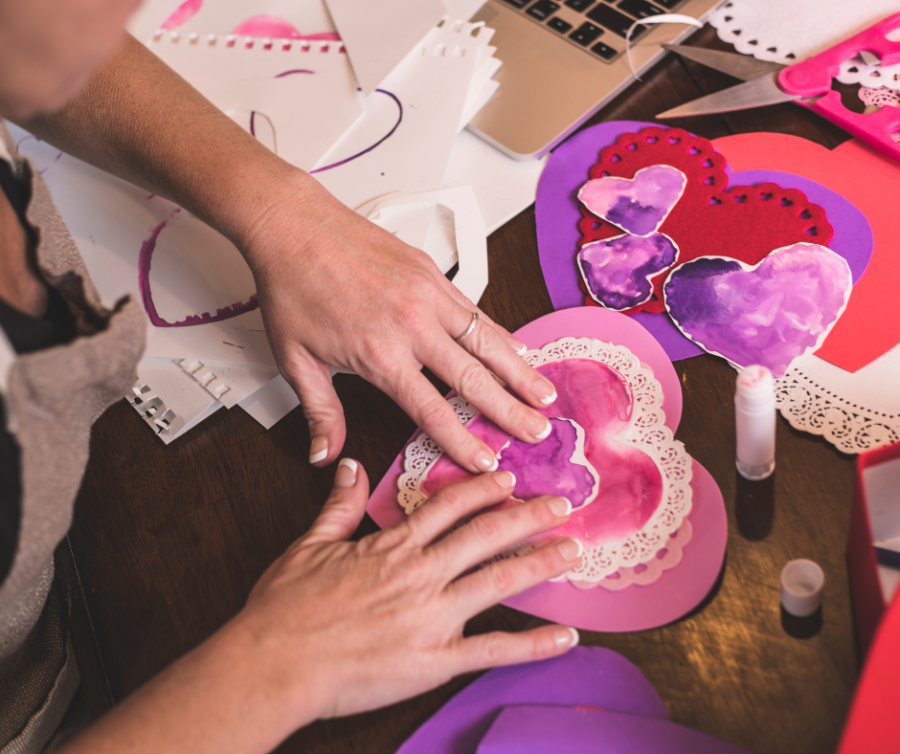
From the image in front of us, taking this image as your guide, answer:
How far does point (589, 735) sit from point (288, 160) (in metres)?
0.88

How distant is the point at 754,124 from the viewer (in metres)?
0.98

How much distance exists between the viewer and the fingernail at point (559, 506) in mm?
721

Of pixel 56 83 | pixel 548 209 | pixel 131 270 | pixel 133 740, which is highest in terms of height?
pixel 56 83

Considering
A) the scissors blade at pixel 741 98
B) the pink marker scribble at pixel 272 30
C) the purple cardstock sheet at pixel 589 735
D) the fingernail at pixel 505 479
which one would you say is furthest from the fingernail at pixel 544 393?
the pink marker scribble at pixel 272 30

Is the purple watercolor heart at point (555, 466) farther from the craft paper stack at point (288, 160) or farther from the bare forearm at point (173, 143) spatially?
the bare forearm at point (173, 143)

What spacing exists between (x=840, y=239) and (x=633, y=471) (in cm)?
40

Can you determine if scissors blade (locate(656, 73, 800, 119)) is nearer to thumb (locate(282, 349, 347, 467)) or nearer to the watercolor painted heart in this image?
the watercolor painted heart

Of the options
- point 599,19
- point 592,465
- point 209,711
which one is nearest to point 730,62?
point 599,19

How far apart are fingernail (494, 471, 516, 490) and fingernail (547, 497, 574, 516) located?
0.16 feet

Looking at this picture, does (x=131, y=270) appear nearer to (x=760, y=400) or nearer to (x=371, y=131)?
(x=371, y=131)

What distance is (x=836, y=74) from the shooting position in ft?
3.21

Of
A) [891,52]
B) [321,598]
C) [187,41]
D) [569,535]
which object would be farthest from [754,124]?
[187,41]

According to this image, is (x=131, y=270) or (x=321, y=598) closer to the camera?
(x=321, y=598)

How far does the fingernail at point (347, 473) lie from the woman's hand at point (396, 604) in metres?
0.05
